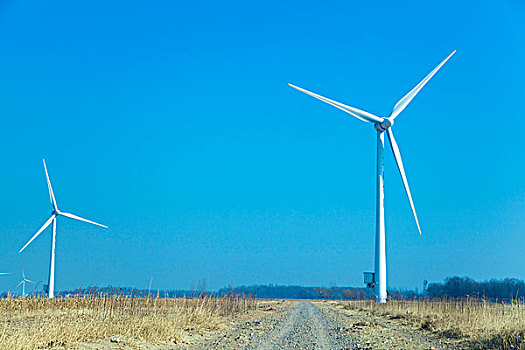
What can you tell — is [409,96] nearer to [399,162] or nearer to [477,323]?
[399,162]

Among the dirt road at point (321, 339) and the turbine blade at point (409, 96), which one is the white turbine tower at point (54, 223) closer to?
the turbine blade at point (409, 96)

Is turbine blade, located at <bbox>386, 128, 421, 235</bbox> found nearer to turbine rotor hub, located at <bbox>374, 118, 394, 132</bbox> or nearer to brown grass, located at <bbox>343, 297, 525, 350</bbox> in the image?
turbine rotor hub, located at <bbox>374, 118, 394, 132</bbox>

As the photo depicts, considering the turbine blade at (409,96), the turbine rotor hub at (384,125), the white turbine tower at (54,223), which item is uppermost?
the turbine blade at (409,96)

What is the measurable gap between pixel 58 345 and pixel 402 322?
1957 cm

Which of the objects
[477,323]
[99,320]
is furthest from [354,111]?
[99,320]

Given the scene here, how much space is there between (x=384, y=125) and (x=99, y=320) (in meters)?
39.9

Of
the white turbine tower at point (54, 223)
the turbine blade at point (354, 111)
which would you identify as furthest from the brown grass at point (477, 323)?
the white turbine tower at point (54, 223)

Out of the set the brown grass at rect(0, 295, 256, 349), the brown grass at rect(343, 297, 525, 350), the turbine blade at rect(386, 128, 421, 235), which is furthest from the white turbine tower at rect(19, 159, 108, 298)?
the brown grass at rect(343, 297, 525, 350)

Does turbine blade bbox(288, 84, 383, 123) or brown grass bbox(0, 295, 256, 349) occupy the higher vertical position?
turbine blade bbox(288, 84, 383, 123)

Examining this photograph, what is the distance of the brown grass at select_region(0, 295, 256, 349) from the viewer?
50.4 feet

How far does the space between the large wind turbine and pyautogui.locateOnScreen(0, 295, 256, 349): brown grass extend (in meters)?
15.6

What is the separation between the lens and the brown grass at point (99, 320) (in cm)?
1537

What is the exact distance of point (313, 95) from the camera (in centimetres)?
5019

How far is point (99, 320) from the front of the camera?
69.1 ft
